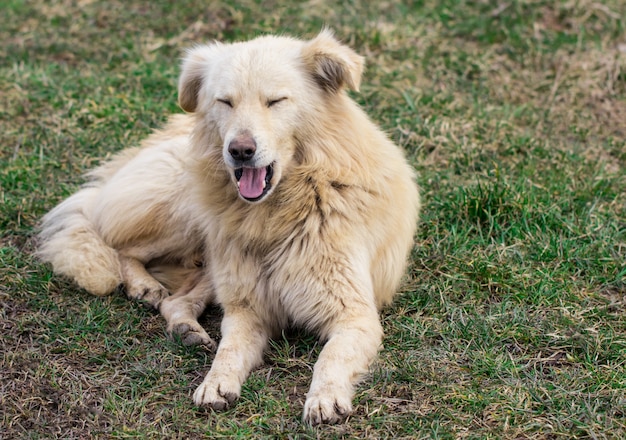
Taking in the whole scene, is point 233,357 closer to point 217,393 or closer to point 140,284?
point 217,393

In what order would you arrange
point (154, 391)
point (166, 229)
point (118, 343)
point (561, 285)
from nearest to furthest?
point (154, 391) → point (118, 343) → point (561, 285) → point (166, 229)

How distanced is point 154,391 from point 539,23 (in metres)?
5.43

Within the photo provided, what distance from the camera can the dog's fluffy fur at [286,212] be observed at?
4.07 m

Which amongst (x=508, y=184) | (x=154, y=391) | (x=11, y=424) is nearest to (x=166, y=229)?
(x=154, y=391)

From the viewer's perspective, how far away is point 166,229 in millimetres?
5219

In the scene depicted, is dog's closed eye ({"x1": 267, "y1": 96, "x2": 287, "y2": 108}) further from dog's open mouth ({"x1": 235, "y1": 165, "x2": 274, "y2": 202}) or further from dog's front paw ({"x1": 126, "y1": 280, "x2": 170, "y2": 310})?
dog's front paw ({"x1": 126, "y1": 280, "x2": 170, "y2": 310})

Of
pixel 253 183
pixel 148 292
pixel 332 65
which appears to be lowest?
pixel 148 292

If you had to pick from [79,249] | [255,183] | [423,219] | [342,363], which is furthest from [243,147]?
[423,219]

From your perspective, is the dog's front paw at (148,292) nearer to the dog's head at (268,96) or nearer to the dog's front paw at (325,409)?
the dog's head at (268,96)

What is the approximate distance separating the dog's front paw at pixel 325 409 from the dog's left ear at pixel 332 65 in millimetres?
1643

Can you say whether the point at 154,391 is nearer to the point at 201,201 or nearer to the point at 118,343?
the point at 118,343

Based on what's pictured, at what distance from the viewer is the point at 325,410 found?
364 centimetres

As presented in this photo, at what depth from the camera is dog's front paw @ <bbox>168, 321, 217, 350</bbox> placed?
14.4ft

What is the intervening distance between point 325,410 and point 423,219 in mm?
2191
